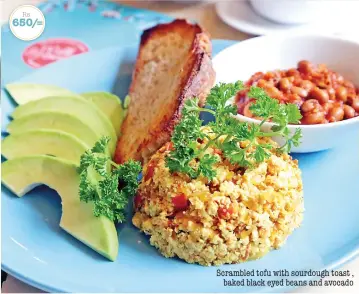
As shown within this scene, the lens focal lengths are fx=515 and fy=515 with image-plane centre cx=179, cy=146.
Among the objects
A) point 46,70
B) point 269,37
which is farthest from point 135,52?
point 269,37

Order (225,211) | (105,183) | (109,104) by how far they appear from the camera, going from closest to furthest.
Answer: (225,211)
(105,183)
(109,104)

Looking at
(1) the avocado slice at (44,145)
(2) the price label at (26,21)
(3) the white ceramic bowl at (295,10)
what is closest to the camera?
(1) the avocado slice at (44,145)

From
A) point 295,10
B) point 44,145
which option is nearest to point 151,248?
point 44,145

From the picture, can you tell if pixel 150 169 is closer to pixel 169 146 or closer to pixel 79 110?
pixel 169 146

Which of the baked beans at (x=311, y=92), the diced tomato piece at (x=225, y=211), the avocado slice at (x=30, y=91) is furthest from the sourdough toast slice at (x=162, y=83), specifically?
the diced tomato piece at (x=225, y=211)

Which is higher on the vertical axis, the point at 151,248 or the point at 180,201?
the point at 180,201

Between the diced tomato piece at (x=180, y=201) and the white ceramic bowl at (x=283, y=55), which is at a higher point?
the white ceramic bowl at (x=283, y=55)

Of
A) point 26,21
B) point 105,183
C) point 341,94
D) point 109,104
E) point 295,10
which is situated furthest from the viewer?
point 295,10

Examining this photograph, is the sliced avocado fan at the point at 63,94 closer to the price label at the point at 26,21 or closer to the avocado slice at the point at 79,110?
the avocado slice at the point at 79,110
